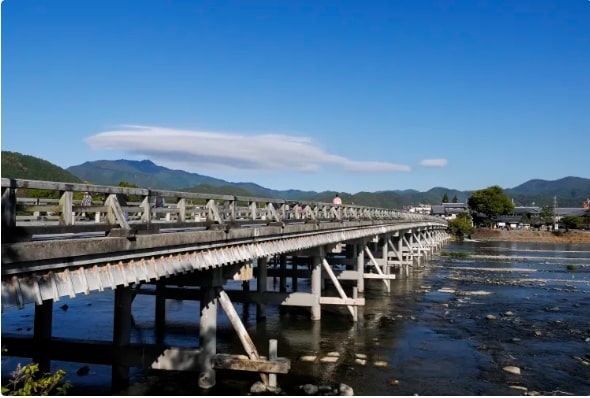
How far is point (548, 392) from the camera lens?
51.8ft

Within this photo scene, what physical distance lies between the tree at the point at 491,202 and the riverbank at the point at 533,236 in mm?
16417

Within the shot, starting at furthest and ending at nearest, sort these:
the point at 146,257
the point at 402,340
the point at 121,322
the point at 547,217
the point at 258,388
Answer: the point at 547,217 < the point at 402,340 < the point at 121,322 < the point at 258,388 < the point at 146,257

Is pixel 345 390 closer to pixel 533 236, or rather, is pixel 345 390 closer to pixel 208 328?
pixel 208 328

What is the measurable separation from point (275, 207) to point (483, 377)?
29.1ft

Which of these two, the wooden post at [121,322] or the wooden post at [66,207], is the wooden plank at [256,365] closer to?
the wooden post at [121,322]

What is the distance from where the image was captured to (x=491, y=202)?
14125 centimetres

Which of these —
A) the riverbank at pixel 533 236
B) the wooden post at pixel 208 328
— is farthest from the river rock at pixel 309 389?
the riverbank at pixel 533 236

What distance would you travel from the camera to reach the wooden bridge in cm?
761

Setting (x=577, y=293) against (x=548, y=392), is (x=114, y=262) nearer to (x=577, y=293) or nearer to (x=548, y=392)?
(x=548, y=392)

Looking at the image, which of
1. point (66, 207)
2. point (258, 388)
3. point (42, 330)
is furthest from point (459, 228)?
point (66, 207)

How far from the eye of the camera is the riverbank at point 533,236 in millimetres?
115812

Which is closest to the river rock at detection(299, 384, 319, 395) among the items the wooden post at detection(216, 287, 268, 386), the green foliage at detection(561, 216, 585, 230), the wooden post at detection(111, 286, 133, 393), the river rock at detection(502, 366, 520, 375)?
the wooden post at detection(216, 287, 268, 386)

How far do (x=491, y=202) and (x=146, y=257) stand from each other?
142 meters

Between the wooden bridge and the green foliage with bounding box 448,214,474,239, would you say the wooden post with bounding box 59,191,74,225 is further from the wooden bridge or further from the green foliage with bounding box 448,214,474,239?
the green foliage with bounding box 448,214,474,239
